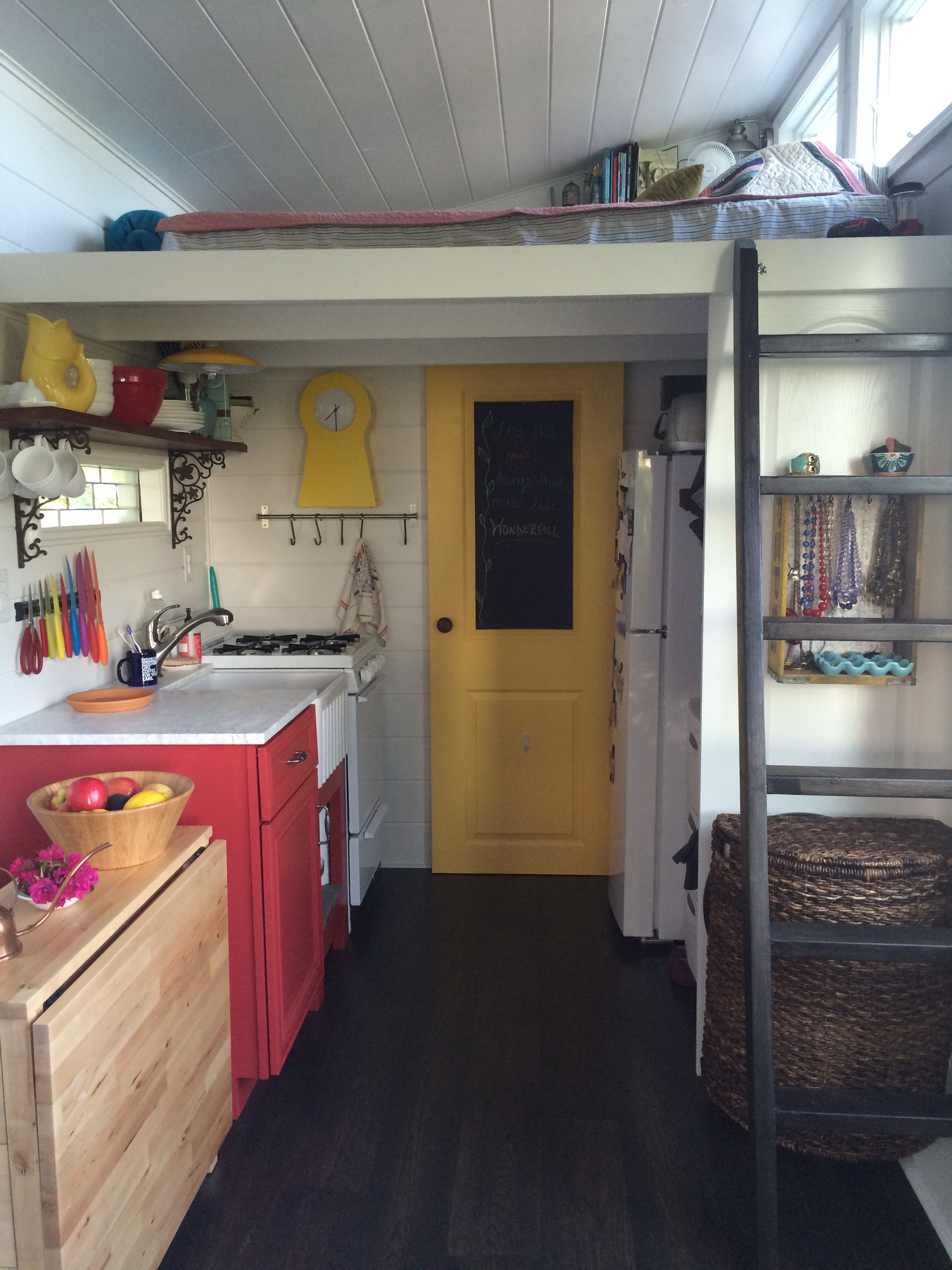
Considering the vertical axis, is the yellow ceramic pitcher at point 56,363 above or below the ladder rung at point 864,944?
above

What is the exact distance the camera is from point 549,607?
13.0 feet

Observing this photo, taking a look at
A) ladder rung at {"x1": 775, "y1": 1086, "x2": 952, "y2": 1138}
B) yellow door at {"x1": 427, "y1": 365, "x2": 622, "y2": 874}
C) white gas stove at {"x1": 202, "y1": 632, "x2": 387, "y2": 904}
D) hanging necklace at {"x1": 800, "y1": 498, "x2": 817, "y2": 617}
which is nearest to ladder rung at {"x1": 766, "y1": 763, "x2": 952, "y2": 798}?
hanging necklace at {"x1": 800, "y1": 498, "x2": 817, "y2": 617}

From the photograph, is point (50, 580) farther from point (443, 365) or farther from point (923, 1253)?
point (923, 1253)

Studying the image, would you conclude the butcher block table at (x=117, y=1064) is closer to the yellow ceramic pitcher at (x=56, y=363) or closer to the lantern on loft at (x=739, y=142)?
the yellow ceramic pitcher at (x=56, y=363)

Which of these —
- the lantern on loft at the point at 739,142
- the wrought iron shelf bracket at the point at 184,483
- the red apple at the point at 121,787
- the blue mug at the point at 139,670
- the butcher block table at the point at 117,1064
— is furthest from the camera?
the lantern on loft at the point at 739,142

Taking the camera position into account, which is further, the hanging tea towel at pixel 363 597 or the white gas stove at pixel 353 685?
the hanging tea towel at pixel 363 597

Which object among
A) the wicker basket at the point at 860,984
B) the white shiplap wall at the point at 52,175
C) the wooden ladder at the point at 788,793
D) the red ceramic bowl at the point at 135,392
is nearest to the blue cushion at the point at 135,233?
the white shiplap wall at the point at 52,175

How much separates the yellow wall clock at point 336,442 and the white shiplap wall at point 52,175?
104 cm

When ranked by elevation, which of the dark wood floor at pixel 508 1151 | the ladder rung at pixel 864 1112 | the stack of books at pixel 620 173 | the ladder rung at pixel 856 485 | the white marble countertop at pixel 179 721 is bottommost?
the dark wood floor at pixel 508 1151

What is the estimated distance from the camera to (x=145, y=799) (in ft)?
6.62

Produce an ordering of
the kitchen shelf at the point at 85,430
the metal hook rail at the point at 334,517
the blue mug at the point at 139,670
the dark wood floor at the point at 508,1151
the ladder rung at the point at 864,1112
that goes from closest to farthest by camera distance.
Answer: the ladder rung at the point at 864,1112 < the dark wood floor at the point at 508,1151 < the kitchen shelf at the point at 85,430 < the blue mug at the point at 139,670 < the metal hook rail at the point at 334,517

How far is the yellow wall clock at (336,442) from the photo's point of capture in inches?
153

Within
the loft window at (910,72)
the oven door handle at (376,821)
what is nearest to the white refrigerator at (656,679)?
the oven door handle at (376,821)

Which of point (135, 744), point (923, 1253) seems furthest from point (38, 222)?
point (923, 1253)
